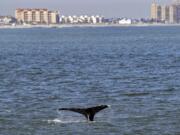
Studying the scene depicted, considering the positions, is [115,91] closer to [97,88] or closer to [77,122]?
[97,88]

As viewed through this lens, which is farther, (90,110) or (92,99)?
(92,99)

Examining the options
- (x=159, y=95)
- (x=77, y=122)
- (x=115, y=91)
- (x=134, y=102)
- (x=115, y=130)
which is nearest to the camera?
(x=115, y=130)

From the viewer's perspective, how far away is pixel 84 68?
58938mm

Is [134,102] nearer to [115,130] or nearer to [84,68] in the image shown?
[115,130]

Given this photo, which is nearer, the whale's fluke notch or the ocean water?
the ocean water

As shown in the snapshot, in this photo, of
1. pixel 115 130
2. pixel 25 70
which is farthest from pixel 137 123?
pixel 25 70

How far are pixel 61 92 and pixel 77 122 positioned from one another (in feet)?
36.2

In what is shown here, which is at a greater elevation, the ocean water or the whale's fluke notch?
the whale's fluke notch

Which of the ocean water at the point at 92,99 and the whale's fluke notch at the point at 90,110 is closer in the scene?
the ocean water at the point at 92,99

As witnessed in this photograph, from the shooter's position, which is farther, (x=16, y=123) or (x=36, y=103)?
A: (x=36, y=103)

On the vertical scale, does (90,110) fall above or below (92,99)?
above

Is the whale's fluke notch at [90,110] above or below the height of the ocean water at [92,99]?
above

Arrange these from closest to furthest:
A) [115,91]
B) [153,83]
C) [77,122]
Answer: [77,122] < [115,91] < [153,83]

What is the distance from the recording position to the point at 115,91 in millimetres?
38875
